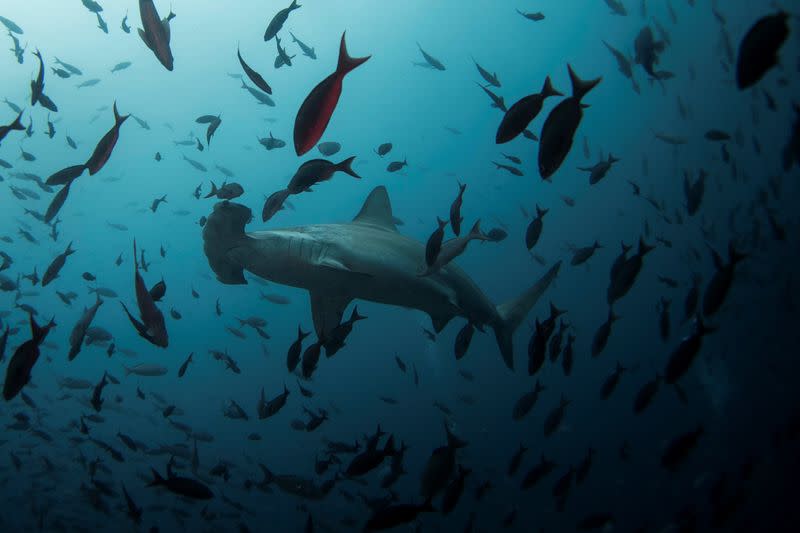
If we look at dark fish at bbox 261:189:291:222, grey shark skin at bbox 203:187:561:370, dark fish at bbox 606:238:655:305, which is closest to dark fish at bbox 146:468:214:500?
grey shark skin at bbox 203:187:561:370

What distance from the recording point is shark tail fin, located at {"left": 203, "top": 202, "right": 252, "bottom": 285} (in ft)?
13.4

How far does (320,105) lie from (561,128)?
55.1 inches

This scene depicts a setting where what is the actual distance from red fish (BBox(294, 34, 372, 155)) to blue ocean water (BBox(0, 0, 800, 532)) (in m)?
2.82

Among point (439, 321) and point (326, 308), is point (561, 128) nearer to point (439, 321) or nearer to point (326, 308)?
point (326, 308)

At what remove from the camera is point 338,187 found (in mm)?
57438

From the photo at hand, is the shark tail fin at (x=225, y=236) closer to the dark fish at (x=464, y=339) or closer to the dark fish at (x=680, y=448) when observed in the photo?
the dark fish at (x=464, y=339)

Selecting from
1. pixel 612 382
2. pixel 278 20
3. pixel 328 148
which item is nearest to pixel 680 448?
pixel 612 382

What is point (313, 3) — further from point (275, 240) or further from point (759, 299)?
point (759, 299)

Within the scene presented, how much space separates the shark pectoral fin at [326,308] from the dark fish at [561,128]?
11.9 feet

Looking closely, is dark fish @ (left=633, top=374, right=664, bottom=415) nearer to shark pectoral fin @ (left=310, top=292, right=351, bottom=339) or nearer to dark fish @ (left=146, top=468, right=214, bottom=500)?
shark pectoral fin @ (left=310, top=292, right=351, bottom=339)

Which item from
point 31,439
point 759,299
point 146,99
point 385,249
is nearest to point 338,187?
point 146,99

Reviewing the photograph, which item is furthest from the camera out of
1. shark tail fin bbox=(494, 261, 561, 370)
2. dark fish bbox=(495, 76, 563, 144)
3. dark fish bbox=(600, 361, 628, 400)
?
shark tail fin bbox=(494, 261, 561, 370)

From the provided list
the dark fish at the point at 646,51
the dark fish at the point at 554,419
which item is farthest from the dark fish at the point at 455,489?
the dark fish at the point at 646,51

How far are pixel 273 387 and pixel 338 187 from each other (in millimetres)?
27050
